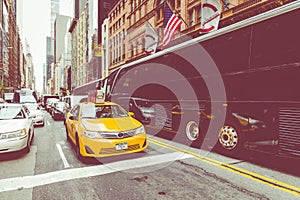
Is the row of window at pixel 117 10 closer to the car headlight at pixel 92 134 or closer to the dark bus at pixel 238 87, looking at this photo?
the dark bus at pixel 238 87

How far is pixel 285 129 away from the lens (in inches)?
215

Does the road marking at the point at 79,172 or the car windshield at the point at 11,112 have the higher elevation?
the car windshield at the point at 11,112

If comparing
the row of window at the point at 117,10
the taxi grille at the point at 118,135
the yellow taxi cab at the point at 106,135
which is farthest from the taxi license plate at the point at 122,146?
the row of window at the point at 117,10

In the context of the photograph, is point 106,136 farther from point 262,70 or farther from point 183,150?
point 262,70

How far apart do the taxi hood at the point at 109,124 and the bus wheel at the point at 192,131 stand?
257cm

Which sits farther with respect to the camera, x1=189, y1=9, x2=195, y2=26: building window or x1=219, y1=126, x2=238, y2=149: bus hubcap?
x1=189, y1=9, x2=195, y2=26: building window

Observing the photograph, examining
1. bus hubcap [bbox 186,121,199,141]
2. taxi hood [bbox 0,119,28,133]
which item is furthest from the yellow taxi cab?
bus hubcap [bbox 186,121,199,141]

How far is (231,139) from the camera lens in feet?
22.4

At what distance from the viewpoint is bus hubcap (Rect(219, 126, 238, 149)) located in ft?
22.1

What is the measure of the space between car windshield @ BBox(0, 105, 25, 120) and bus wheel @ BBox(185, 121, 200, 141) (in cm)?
586

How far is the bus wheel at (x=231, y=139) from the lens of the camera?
6.61 meters

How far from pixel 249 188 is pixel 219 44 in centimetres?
468

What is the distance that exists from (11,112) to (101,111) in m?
3.35

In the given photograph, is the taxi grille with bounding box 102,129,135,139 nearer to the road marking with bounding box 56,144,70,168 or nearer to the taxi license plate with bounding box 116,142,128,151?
the taxi license plate with bounding box 116,142,128,151
